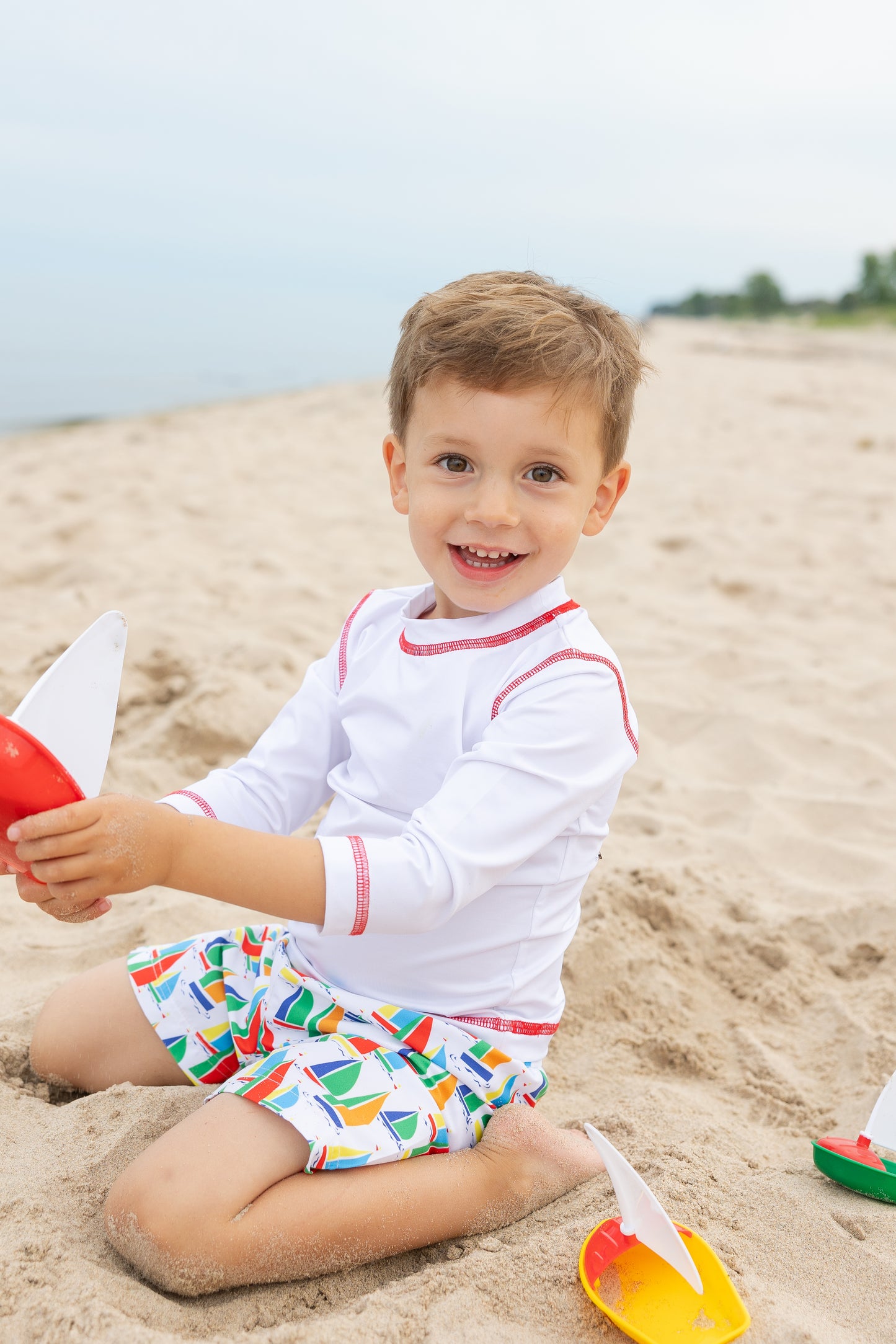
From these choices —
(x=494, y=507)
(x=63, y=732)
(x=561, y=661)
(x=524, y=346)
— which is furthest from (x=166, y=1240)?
(x=524, y=346)

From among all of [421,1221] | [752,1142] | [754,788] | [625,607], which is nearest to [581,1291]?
[421,1221]

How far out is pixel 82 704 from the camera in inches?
58.3

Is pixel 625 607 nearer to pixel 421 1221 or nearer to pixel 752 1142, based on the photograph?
pixel 752 1142

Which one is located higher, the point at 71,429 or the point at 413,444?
the point at 413,444

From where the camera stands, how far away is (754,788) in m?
2.89

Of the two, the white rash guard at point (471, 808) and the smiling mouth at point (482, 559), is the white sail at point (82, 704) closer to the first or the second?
the white rash guard at point (471, 808)

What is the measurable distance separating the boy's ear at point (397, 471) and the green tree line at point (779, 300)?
4707 centimetres

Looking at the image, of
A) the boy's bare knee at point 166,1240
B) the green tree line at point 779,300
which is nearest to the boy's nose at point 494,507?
the boy's bare knee at point 166,1240

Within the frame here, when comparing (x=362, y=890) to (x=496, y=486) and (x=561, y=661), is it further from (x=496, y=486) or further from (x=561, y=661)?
(x=496, y=486)

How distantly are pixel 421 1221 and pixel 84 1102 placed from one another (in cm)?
58

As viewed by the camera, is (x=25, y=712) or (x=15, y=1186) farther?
(x=15, y=1186)

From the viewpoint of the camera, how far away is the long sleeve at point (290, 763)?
1.90 m

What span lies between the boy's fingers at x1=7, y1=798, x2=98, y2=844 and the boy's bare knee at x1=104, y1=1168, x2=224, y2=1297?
1.63 feet

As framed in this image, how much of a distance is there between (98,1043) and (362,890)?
0.71 meters
